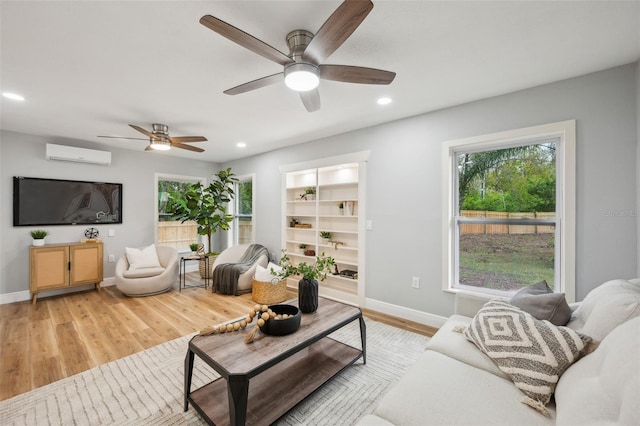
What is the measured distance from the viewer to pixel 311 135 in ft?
13.6

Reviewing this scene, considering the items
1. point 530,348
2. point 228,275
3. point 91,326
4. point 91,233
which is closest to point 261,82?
point 530,348

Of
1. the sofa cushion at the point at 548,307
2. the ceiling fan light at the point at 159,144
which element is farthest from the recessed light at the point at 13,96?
the sofa cushion at the point at 548,307

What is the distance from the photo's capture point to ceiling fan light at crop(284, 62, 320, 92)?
171 cm

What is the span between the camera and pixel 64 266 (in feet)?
13.3

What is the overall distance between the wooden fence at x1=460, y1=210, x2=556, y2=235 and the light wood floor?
4.11 feet

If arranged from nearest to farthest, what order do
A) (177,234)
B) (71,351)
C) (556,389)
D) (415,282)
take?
(556,389) < (71,351) < (415,282) < (177,234)

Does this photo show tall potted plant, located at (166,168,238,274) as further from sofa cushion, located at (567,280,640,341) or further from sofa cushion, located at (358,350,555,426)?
sofa cushion, located at (567,280,640,341)

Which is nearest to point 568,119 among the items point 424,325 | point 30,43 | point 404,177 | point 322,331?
point 404,177

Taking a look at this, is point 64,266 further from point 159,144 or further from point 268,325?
point 268,325

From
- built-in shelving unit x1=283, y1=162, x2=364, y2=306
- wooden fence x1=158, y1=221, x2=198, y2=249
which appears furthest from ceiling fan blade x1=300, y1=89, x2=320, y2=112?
wooden fence x1=158, y1=221, x2=198, y2=249

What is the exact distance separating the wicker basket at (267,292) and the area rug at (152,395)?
1.44 metres

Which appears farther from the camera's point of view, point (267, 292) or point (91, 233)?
point (91, 233)

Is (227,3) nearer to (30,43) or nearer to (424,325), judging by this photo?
(30,43)

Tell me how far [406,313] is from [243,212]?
13.6ft
